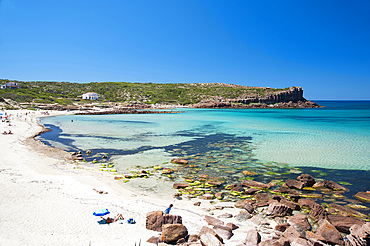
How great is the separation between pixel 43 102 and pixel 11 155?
77055mm

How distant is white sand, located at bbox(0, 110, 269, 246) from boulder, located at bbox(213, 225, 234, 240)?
17cm

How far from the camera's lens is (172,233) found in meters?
6.58

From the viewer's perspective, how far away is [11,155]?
16.2 meters

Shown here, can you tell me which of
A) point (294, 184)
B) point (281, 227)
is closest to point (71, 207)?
point (281, 227)

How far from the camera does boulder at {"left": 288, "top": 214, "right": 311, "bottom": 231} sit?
25.6 feet

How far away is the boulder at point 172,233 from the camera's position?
6.47 m

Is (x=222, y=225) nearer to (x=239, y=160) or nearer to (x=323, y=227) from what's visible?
(x=323, y=227)

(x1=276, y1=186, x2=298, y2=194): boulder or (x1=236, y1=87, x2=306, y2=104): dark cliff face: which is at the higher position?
(x1=236, y1=87, x2=306, y2=104): dark cliff face

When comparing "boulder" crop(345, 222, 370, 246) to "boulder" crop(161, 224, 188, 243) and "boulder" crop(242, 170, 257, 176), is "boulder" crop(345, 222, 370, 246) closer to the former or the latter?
"boulder" crop(161, 224, 188, 243)

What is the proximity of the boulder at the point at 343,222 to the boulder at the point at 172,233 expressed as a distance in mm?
5535

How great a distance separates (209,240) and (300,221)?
3997 millimetres

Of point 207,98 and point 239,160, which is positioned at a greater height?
point 207,98

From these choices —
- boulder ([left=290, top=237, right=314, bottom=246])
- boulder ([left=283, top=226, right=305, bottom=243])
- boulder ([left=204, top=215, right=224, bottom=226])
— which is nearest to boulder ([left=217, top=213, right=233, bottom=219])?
boulder ([left=204, top=215, right=224, bottom=226])

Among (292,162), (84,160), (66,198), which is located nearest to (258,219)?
(66,198)
